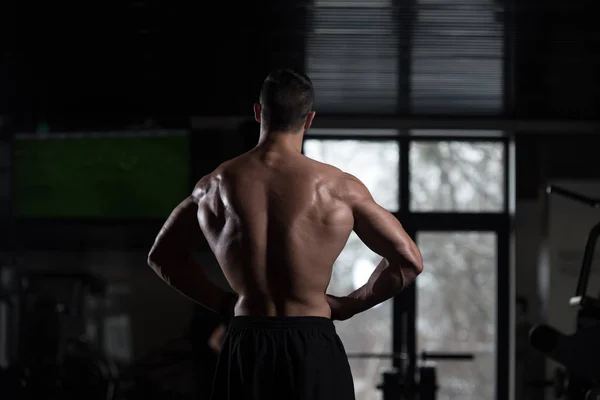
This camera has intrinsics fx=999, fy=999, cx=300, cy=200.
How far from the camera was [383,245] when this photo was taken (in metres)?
1.98

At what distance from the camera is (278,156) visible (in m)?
2.03

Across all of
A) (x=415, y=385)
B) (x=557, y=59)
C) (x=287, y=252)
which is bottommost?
(x=415, y=385)

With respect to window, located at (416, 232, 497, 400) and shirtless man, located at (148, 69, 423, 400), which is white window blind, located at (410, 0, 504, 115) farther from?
shirtless man, located at (148, 69, 423, 400)

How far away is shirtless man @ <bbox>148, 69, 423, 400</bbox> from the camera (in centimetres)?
196

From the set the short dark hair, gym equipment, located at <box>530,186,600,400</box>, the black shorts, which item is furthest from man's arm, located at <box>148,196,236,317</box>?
gym equipment, located at <box>530,186,600,400</box>

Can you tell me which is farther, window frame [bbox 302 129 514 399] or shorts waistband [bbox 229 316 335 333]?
window frame [bbox 302 129 514 399]

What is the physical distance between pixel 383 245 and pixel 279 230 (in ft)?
0.69

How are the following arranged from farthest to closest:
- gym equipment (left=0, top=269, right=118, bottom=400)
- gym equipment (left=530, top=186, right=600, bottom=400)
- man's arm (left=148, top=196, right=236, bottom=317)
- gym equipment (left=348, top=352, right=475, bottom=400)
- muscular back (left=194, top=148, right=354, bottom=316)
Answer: gym equipment (left=0, top=269, right=118, bottom=400) < gym equipment (left=348, top=352, right=475, bottom=400) < gym equipment (left=530, top=186, right=600, bottom=400) < man's arm (left=148, top=196, right=236, bottom=317) < muscular back (left=194, top=148, right=354, bottom=316)

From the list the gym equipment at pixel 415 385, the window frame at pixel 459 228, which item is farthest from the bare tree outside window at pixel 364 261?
the gym equipment at pixel 415 385

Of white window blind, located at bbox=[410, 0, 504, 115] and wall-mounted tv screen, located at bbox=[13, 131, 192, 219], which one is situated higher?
white window blind, located at bbox=[410, 0, 504, 115]

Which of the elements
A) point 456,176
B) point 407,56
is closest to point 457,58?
point 407,56

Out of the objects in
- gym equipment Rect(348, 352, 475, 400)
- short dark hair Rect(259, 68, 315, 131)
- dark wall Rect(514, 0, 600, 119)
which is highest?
dark wall Rect(514, 0, 600, 119)

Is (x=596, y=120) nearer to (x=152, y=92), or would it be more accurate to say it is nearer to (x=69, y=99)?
(x=152, y=92)

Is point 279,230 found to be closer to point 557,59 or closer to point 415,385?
point 557,59
